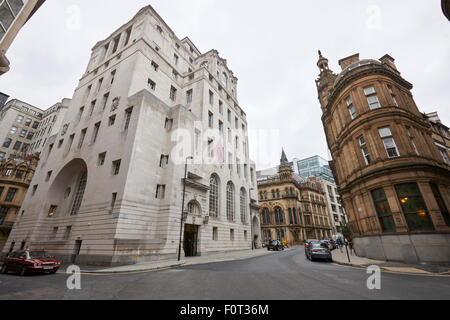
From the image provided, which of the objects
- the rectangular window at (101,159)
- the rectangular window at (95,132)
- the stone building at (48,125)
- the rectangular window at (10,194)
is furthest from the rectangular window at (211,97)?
the rectangular window at (10,194)

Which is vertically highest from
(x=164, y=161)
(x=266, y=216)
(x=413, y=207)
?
(x=164, y=161)

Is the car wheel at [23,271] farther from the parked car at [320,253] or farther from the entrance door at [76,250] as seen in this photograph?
the parked car at [320,253]

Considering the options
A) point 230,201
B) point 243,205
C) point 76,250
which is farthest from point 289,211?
point 76,250

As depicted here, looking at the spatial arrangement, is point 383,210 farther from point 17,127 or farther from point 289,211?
point 17,127

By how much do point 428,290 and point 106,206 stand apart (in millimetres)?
22258

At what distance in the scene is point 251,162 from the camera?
46875mm

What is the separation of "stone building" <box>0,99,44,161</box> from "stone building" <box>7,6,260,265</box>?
1133 inches

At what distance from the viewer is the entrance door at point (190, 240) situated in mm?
23891

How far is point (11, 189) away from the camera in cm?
3647

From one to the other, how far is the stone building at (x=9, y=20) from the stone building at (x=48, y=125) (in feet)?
155

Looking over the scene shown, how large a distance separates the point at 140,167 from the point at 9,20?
1393 cm

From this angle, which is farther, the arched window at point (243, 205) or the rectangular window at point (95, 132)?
the arched window at point (243, 205)
